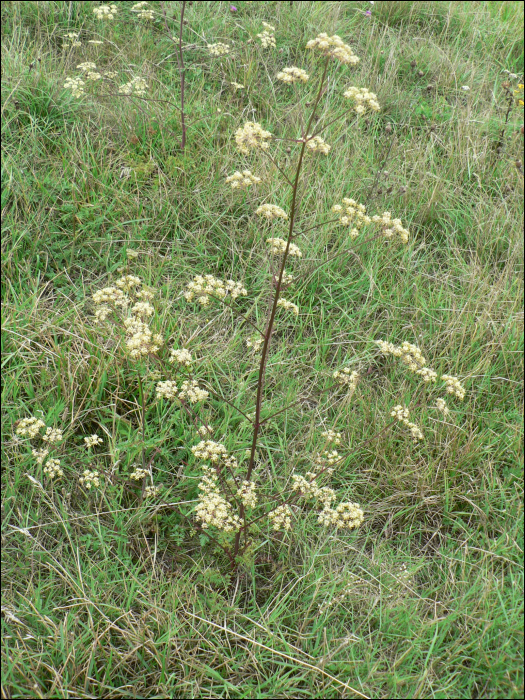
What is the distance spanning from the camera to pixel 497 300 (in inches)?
124

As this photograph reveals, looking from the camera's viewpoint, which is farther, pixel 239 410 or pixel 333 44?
pixel 239 410

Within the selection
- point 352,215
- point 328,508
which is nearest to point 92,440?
point 328,508

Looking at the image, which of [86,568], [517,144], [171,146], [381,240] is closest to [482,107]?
[517,144]

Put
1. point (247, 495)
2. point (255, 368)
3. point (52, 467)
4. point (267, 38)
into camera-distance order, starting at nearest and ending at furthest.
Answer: point (247, 495) < point (52, 467) < point (255, 368) < point (267, 38)

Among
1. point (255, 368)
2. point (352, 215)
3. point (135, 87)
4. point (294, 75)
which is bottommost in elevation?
point (255, 368)

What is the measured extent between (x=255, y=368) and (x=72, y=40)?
2.63 metres

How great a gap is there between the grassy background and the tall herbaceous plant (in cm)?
5

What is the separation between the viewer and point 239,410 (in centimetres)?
187

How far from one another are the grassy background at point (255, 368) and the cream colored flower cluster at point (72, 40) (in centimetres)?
6

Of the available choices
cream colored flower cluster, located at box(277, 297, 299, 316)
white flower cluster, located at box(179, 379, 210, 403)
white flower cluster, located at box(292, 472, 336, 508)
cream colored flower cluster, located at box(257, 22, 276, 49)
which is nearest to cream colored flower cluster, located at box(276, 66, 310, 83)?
cream colored flower cluster, located at box(277, 297, 299, 316)

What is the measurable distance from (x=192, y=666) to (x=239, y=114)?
3.12 meters

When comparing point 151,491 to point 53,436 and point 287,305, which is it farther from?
point 287,305

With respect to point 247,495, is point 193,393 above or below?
above

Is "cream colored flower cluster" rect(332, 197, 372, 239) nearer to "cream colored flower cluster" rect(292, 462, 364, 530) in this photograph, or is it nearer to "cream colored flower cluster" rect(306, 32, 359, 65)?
"cream colored flower cluster" rect(306, 32, 359, 65)
